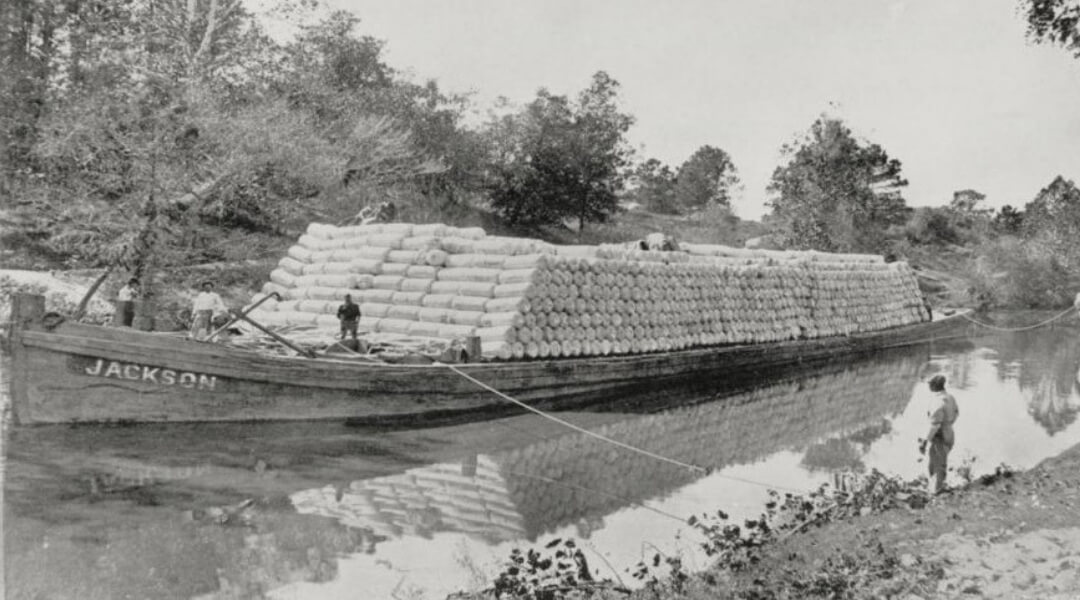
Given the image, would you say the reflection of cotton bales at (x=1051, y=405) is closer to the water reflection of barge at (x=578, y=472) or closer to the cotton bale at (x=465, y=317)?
the water reflection of barge at (x=578, y=472)

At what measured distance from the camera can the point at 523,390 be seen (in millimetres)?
11852

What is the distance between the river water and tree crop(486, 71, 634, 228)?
62.4ft

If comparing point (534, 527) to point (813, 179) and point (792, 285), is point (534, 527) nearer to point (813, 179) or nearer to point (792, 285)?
point (792, 285)

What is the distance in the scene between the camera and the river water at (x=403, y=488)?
5844 mm

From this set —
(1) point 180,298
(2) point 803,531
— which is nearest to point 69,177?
(1) point 180,298

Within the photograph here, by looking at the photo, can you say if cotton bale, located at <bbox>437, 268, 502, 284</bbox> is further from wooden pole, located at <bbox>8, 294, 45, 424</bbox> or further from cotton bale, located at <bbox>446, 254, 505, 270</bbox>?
wooden pole, located at <bbox>8, 294, 45, 424</bbox>

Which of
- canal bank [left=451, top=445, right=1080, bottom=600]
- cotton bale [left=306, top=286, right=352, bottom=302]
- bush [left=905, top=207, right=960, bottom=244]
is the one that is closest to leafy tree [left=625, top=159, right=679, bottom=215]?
bush [left=905, top=207, right=960, bottom=244]

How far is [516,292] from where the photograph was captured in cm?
1212

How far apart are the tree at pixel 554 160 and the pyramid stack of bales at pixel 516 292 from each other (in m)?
14.7

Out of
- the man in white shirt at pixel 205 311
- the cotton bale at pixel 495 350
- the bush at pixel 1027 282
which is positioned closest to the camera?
the man in white shirt at pixel 205 311

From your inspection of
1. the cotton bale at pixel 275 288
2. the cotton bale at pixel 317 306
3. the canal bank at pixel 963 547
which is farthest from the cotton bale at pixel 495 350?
the canal bank at pixel 963 547

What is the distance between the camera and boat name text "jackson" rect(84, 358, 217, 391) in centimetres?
885

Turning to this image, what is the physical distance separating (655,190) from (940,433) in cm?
5164

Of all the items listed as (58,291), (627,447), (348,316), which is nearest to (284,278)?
(348,316)
